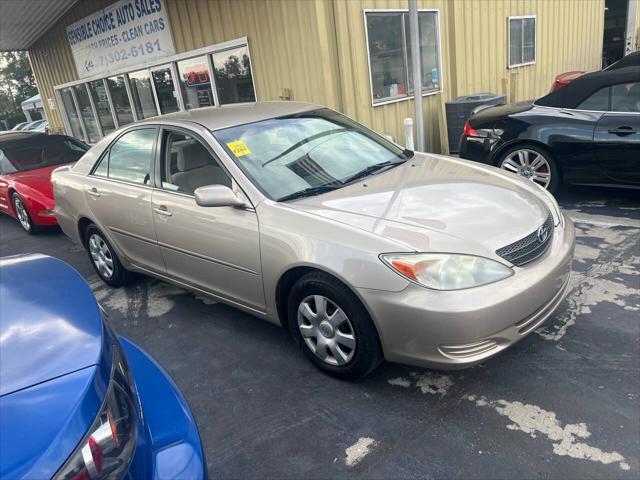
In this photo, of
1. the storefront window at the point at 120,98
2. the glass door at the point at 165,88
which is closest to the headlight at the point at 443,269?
the glass door at the point at 165,88

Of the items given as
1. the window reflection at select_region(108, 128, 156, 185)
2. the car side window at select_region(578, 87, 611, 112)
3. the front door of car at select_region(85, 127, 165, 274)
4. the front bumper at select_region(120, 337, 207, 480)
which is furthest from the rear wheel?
the car side window at select_region(578, 87, 611, 112)

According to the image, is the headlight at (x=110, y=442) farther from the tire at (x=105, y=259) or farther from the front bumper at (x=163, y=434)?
the tire at (x=105, y=259)

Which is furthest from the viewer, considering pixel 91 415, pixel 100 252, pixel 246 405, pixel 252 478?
pixel 100 252

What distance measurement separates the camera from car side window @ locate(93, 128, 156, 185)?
389 centimetres

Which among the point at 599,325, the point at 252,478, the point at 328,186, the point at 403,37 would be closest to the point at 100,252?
the point at 328,186

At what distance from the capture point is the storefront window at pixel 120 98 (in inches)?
457

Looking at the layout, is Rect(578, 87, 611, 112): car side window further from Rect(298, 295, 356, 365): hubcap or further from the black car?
Rect(298, 295, 356, 365): hubcap

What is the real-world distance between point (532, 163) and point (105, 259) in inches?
182

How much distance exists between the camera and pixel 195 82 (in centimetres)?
941

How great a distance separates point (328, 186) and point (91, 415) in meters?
2.22

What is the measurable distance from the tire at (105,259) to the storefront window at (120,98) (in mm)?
7817

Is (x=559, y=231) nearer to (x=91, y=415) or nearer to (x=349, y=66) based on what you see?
(x=91, y=415)

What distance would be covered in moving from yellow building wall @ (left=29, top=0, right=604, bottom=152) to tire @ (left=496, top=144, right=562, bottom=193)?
96.3 inches

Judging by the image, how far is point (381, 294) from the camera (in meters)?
2.47
